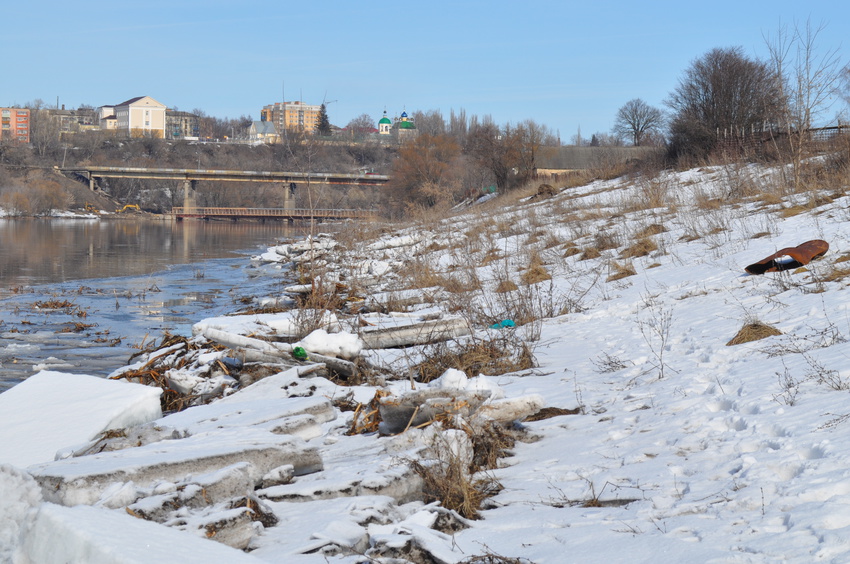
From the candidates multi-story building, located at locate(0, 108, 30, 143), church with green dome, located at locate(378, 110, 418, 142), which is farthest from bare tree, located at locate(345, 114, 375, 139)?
multi-story building, located at locate(0, 108, 30, 143)

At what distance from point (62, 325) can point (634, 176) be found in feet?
71.7

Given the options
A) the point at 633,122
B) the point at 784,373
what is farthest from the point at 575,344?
the point at 633,122

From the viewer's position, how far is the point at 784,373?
16.2ft

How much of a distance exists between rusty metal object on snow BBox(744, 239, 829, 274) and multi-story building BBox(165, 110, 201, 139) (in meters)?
197

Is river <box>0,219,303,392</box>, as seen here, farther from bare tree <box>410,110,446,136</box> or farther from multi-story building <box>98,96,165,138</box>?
multi-story building <box>98,96,165,138</box>

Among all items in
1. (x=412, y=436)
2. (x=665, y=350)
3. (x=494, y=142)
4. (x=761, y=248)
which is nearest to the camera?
(x=412, y=436)

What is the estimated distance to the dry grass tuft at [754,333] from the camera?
6.08 meters

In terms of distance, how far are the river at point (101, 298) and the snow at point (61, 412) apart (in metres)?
3.43

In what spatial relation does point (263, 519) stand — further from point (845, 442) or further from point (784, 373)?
point (784, 373)

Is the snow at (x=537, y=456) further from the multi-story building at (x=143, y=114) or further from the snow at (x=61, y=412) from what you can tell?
the multi-story building at (x=143, y=114)

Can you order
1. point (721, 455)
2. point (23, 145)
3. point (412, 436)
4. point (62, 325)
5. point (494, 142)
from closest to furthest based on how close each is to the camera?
point (721, 455) < point (412, 436) < point (62, 325) < point (494, 142) < point (23, 145)

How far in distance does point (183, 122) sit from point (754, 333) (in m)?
204

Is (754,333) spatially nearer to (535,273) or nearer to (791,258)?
(791,258)

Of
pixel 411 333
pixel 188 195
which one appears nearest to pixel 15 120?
pixel 188 195
